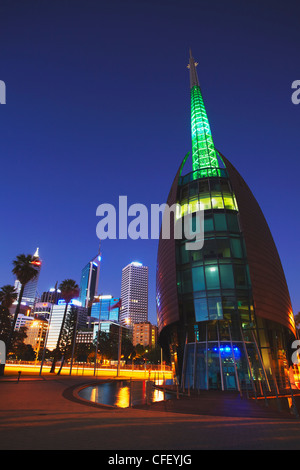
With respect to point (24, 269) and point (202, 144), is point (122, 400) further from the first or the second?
point (202, 144)

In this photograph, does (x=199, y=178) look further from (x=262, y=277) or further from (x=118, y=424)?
(x=118, y=424)

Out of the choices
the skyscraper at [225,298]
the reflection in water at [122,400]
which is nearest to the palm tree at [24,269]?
the skyscraper at [225,298]

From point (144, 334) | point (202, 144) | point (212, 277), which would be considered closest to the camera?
point (212, 277)

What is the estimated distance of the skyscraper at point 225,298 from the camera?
24312 millimetres

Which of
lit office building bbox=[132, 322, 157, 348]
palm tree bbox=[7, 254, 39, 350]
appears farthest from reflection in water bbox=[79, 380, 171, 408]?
lit office building bbox=[132, 322, 157, 348]

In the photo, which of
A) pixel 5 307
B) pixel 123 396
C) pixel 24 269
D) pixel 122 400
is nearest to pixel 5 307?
pixel 5 307

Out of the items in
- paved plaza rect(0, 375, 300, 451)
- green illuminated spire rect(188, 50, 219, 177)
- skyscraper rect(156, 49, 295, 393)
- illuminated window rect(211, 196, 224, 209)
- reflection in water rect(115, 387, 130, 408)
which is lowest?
reflection in water rect(115, 387, 130, 408)

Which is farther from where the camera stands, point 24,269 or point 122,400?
point 24,269

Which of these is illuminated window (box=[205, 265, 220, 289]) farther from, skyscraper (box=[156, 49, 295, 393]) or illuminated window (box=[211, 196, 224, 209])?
illuminated window (box=[211, 196, 224, 209])

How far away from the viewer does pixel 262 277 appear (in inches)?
1057

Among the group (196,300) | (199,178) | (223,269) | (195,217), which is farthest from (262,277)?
(199,178)

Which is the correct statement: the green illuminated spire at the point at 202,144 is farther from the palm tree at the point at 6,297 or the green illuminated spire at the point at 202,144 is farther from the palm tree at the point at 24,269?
the palm tree at the point at 6,297

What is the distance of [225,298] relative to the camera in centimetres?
2636

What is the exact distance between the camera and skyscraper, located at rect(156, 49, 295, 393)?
24.3 m
